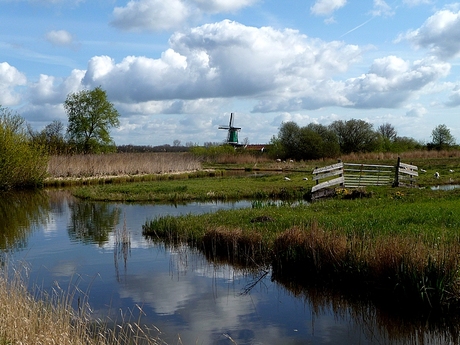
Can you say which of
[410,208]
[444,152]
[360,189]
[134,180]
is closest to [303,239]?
[410,208]

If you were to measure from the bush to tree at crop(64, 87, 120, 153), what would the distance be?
22.6 metres

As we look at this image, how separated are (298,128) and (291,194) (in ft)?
133

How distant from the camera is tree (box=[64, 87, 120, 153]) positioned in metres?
59.8

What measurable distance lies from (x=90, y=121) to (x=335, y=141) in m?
30.8

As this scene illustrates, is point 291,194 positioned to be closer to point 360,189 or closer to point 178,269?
point 360,189

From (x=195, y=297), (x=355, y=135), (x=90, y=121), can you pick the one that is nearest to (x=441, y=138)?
Answer: (x=355, y=135)

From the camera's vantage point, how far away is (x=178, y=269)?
1260cm

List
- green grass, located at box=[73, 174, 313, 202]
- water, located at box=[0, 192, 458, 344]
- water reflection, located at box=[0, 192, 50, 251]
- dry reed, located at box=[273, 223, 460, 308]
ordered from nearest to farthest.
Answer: water, located at box=[0, 192, 458, 344], dry reed, located at box=[273, 223, 460, 308], water reflection, located at box=[0, 192, 50, 251], green grass, located at box=[73, 174, 313, 202]

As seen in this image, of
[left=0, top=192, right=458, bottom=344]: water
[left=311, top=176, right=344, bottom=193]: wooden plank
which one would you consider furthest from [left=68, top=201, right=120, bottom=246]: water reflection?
[left=311, top=176, right=344, bottom=193]: wooden plank

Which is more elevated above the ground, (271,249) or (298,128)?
(298,128)

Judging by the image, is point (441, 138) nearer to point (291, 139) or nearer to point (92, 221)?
point (291, 139)

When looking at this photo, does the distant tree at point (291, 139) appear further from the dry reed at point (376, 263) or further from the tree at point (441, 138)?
the dry reed at point (376, 263)

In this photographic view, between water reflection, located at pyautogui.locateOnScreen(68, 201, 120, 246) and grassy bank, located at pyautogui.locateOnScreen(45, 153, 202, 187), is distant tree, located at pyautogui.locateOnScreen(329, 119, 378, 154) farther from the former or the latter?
water reflection, located at pyautogui.locateOnScreen(68, 201, 120, 246)

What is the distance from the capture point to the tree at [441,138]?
217 ft
